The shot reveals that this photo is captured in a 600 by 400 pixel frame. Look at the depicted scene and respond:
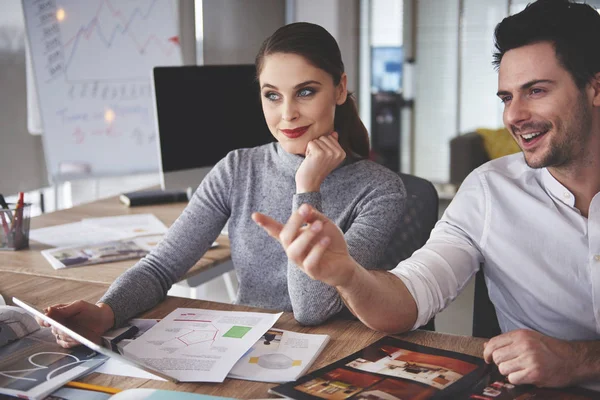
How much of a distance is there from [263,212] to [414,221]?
41cm

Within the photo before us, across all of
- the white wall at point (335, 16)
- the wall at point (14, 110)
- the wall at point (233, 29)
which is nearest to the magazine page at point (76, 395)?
the wall at point (14, 110)

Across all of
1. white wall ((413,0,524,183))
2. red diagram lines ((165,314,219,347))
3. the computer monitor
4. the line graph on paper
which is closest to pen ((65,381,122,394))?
red diagram lines ((165,314,219,347))

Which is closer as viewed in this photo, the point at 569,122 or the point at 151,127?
the point at 569,122

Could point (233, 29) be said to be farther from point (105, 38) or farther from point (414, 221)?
point (414, 221)

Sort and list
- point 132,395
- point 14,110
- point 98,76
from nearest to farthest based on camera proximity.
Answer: point 132,395 < point 98,76 < point 14,110

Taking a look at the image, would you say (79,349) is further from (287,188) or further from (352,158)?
(352,158)

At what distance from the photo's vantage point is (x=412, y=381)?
3.48ft

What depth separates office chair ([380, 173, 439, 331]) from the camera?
1.76 meters

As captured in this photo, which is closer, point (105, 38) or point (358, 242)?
point (358, 242)

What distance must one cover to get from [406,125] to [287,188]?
3.33 m

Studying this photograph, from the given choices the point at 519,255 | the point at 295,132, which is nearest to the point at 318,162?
the point at 295,132

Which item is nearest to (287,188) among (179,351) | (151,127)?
(179,351)

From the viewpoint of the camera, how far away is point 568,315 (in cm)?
143

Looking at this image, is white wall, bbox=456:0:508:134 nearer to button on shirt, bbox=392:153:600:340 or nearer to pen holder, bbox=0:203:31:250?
button on shirt, bbox=392:153:600:340
